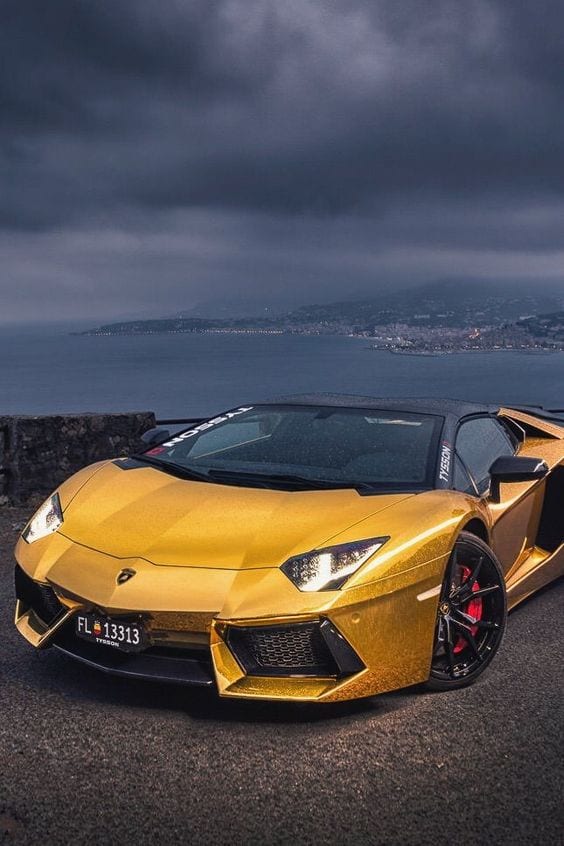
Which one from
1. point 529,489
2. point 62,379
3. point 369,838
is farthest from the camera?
point 62,379

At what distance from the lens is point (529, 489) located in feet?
14.6

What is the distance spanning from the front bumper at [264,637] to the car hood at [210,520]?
11 cm

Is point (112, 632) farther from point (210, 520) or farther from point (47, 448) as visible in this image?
point (47, 448)

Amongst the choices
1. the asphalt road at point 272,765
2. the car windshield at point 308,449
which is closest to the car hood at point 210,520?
the car windshield at point 308,449

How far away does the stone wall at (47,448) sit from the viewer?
7.46 meters

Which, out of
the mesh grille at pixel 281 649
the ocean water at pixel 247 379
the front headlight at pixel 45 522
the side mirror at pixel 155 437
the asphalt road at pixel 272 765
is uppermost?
the side mirror at pixel 155 437

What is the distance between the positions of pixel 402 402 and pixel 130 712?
2.31m

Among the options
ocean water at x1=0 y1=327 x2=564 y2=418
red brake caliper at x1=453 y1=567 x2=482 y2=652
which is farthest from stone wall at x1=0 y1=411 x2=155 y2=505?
ocean water at x1=0 y1=327 x2=564 y2=418

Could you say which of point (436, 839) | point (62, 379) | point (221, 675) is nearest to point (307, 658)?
point (221, 675)

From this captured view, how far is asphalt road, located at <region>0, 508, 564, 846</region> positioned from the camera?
230 centimetres

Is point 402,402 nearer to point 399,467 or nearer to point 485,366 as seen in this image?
point 399,467

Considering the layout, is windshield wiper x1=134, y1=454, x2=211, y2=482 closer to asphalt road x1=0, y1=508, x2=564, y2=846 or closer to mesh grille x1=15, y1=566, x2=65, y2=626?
mesh grille x1=15, y1=566, x2=65, y2=626

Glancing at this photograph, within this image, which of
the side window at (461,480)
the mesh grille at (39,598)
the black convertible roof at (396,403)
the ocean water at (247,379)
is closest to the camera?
the mesh grille at (39,598)

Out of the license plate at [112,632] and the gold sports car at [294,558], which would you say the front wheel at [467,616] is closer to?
the gold sports car at [294,558]
